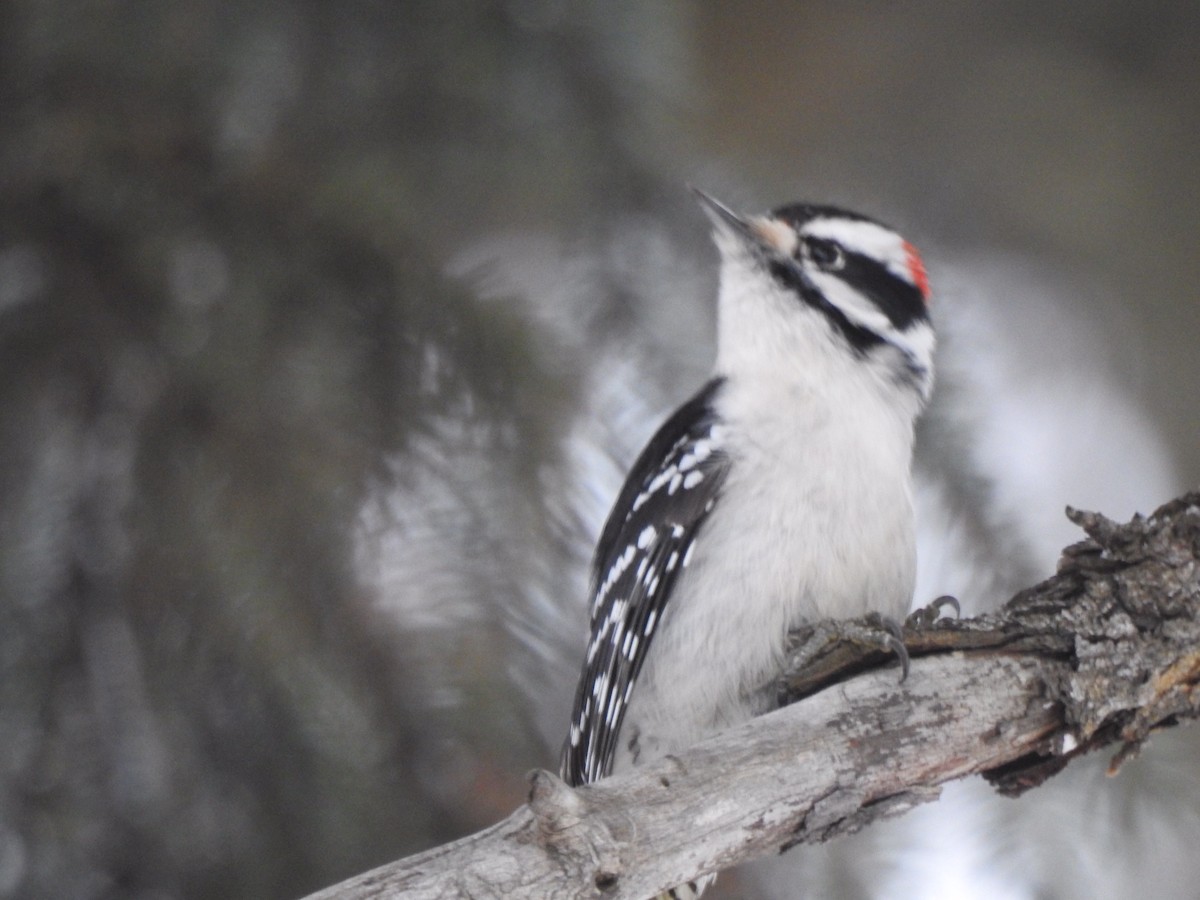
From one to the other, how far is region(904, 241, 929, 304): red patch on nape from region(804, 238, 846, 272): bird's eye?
143 mm

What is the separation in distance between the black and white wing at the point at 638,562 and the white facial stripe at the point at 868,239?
1.14ft

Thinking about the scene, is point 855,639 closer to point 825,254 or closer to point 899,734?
point 899,734

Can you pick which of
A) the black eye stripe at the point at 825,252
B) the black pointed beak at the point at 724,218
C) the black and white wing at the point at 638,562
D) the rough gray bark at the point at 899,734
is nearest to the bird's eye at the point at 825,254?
the black eye stripe at the point at 825,252

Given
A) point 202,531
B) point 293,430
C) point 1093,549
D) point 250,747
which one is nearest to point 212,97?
point 293,430

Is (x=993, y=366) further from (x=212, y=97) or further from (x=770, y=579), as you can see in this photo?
(x=212, y=97)

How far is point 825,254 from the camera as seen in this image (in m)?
2.37

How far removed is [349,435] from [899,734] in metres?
1.02

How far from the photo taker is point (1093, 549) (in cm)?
176

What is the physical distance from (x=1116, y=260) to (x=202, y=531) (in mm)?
2533

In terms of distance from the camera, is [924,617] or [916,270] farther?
[916,270]

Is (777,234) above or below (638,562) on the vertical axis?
above

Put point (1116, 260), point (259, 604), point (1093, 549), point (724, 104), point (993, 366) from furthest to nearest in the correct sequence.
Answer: point (1116, 260) < point (724, 104) < point (993, 366) < point (259, 604) < point (1093, 549)

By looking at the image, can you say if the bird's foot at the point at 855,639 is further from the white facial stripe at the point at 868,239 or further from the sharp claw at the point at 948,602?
the white facial stripe at the point at 868,239

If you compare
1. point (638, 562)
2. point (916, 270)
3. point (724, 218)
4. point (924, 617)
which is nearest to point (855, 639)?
point (924, 617)
